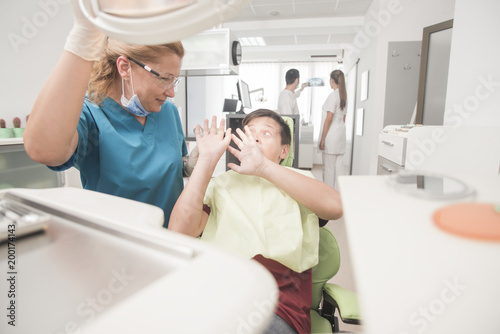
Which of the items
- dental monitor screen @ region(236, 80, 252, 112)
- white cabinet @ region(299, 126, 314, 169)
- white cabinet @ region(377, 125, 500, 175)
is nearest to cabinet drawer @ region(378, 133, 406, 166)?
white cabinet @ region(377, 125, 500, 175)

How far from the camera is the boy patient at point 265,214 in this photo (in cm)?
88

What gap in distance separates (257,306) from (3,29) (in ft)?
11.1

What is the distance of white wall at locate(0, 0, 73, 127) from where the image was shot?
2.58 meters

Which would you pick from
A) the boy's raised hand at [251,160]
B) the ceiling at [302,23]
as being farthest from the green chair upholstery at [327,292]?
the ceiling at [302,23]

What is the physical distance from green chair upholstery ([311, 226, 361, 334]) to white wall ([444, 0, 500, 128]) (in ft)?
4.08

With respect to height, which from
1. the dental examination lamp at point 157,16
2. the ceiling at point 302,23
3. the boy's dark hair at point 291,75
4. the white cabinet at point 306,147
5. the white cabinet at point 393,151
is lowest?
the white cabinet at point 306,147

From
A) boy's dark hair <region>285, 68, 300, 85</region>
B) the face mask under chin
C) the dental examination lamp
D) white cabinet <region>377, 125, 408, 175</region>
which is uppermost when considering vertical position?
boy's dark hair <region>285, 68, 300, 85</region>

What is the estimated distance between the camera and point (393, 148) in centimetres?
203

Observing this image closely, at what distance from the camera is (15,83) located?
2.66 metres

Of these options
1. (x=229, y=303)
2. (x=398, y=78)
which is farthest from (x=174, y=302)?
(x=398, y=78)

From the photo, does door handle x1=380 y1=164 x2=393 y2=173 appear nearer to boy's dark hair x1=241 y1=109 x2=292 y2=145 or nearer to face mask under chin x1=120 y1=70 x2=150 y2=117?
boy's dark hair x1=241 y1=109 x2=292 y2=145

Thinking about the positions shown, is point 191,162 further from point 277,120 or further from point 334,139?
point 334,139

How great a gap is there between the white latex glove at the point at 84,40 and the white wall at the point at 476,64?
1.84 metres

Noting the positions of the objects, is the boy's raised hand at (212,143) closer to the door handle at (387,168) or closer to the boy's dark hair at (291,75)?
the door handle at (387,168)
